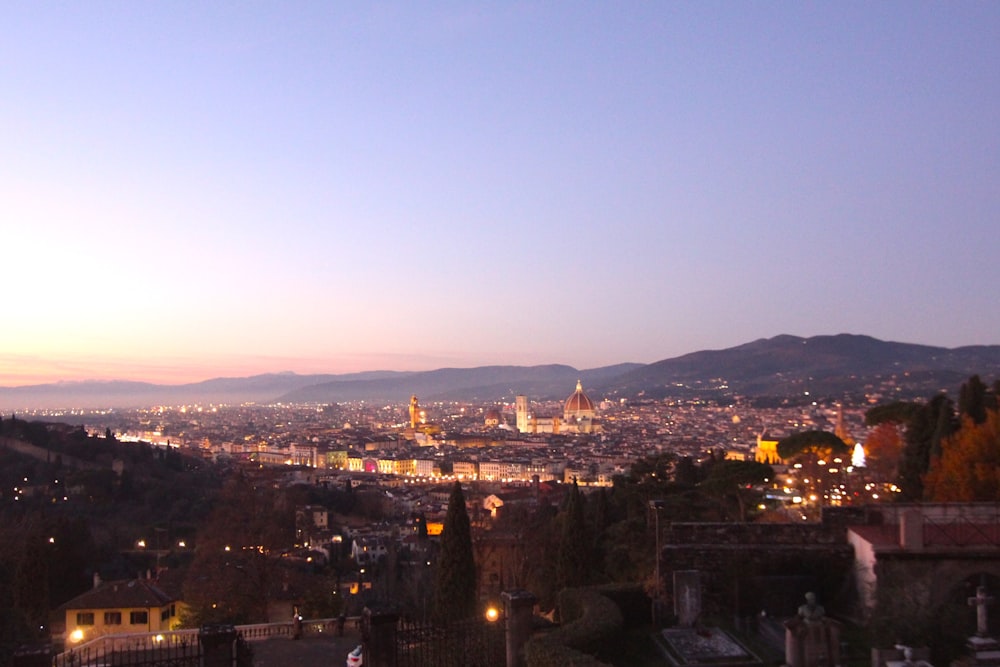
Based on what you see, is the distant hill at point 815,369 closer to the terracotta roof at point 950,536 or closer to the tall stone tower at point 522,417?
the tall stone tower at point 522,417

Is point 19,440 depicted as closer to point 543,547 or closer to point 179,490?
point 179,490

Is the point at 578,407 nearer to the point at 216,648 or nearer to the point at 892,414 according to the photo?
the point at 892,414

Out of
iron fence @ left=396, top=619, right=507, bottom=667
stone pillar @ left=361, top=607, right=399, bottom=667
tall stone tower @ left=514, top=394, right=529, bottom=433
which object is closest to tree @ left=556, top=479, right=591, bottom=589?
iron fence @ left=396, top=619, right=507, bottom=667

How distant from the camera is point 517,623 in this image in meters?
7.45

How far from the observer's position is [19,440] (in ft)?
155

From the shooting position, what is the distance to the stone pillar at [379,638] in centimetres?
715

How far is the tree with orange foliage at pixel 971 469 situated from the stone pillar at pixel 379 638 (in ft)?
31.6

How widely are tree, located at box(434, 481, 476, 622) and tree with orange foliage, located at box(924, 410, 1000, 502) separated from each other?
834 centimetres

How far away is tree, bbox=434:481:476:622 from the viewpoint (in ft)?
51.4

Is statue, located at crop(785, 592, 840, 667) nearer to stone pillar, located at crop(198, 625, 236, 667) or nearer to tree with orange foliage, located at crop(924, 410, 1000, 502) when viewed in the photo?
stone pillar, located at crop(198, 625, 236, 667)

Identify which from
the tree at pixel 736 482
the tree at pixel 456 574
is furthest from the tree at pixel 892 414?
the tree at pixel 456 574

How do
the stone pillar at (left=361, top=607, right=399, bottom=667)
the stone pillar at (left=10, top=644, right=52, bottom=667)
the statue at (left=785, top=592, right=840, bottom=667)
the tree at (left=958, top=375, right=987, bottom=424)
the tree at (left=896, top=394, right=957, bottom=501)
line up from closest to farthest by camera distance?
the statue at (left=785, top=592, right=840, bottom=667), the stone pillar at (left=10, top=644, right=52, bottom=667), the stone pillar at (left=361, top=607, right=399, bottom=667), the tree at (left=896, top=394, right=957, bottom=501), the tree at (left=958, top=375, right=987, bottom=424)

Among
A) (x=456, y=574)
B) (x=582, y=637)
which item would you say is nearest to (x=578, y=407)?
(x=456, y=574)

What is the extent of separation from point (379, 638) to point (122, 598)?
10.0 metres
